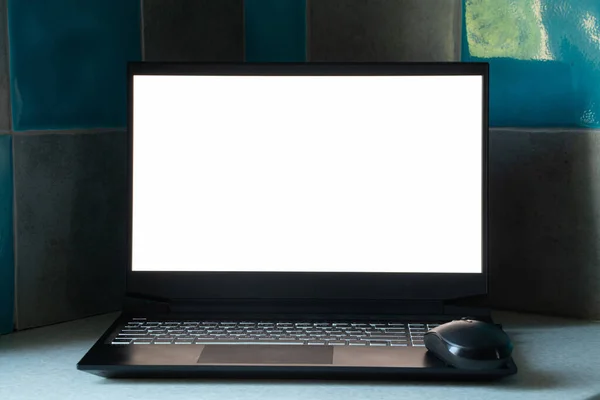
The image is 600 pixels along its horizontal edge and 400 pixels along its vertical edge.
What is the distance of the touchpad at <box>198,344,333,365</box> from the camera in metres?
0.92

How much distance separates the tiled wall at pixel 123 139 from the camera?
3.72ft

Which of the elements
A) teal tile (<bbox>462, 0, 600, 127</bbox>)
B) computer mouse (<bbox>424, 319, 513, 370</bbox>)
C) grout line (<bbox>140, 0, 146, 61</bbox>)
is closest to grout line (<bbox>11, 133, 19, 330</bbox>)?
grout line (<bbox>140, 0, 146, 61</bbox>)

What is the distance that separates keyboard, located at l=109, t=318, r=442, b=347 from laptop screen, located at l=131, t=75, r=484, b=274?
80 mm

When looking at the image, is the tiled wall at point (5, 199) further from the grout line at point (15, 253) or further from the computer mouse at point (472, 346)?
the computer mouse at point (472, 346)

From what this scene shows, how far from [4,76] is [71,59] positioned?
0.36ft

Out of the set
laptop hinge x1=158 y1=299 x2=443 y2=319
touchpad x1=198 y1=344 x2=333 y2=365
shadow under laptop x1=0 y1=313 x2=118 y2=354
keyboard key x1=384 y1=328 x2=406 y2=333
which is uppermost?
laptop hinge x1=158 y1=299 x2=443 y2=319

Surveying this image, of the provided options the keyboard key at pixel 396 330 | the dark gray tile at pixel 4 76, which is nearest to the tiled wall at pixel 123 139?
the dark gray tile at pixel 4 76

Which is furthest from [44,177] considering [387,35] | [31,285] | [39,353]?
[387,35]

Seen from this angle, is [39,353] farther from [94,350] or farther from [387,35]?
[387,35]

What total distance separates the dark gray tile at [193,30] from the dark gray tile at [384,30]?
0.12 meters

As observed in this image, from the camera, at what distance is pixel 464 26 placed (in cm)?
127

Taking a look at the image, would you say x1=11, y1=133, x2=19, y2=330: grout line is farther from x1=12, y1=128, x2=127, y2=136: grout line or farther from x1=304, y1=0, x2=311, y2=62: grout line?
x1=304, y1=0, x2=311, y2=62: grout line

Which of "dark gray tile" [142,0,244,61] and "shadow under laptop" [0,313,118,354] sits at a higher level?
"dark gray tile" [142,0,244,61]

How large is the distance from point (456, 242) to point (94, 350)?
18.4 inches
